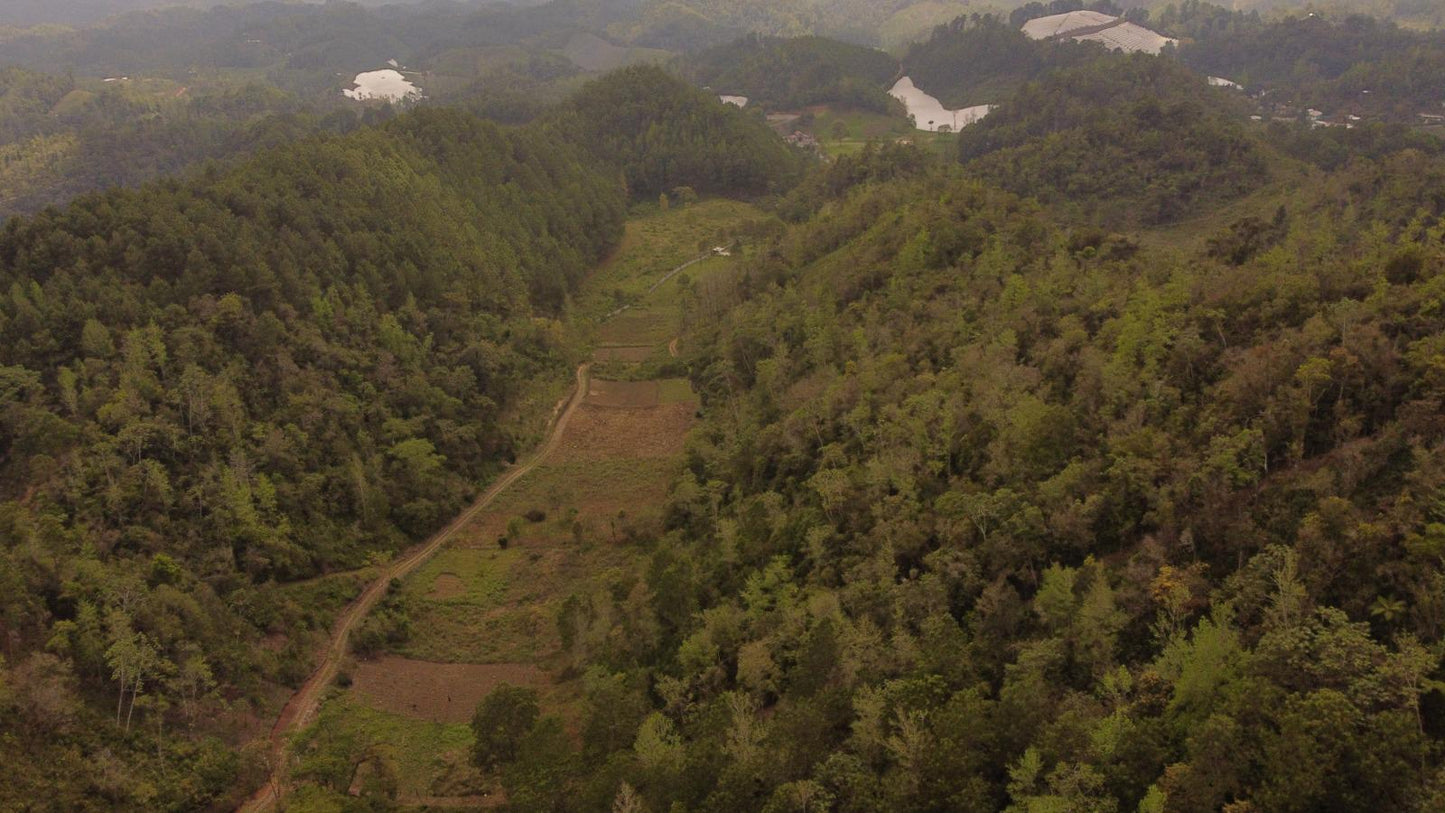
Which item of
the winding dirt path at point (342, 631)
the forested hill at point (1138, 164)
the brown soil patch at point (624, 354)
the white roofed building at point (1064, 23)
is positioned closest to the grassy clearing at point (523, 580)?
the brown soil patch at point (624, 354)

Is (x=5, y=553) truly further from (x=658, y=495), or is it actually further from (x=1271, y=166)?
(x=1271, y=166)

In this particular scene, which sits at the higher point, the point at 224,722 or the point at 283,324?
the point at 283,324

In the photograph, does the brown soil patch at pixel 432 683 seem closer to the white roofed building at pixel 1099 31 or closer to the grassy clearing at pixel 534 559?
the grassy clearing at pixel 534 559

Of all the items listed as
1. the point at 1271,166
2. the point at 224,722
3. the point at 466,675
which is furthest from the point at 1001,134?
the point at 224,722

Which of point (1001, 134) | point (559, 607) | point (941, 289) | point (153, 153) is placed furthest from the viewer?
point (153, 153)

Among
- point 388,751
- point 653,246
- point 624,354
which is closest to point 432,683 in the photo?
point 388,751

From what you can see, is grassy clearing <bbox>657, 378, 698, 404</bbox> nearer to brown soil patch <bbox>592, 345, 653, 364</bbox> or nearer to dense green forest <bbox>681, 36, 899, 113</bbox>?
brown soil patch <bbox>592, 345, 653, 364</bbox>

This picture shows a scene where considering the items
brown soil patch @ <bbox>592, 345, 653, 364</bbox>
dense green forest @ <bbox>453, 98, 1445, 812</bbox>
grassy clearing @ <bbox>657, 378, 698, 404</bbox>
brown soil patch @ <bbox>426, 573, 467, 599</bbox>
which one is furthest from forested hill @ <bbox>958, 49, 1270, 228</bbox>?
brown soil patch @ <bbox>426, 573, 467, 599</bbox>
